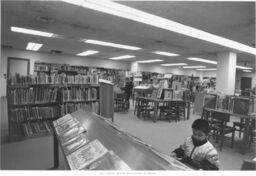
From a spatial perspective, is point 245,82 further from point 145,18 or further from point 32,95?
point 32,95

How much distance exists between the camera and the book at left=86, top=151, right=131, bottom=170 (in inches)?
48.6

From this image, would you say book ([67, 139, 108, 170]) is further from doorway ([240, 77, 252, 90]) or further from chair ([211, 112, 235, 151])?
doorway ([240, 77, 252, 90])

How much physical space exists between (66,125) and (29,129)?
2175mm

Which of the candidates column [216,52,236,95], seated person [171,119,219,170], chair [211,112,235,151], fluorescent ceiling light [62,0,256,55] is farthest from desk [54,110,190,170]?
column [216,52,236,95]

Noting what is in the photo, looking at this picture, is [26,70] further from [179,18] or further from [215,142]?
[215,142]

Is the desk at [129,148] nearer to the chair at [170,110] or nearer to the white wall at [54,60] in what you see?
the chair at [170,110]

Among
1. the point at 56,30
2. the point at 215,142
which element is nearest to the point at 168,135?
the point at 215,142

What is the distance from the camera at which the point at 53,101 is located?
14.0 feet

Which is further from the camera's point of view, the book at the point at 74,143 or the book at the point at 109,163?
the book at the point at 74,143

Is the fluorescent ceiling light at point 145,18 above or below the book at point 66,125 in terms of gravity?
above

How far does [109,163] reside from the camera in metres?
1.29

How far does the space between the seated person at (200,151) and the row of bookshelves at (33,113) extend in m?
3.31

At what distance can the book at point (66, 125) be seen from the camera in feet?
7.07

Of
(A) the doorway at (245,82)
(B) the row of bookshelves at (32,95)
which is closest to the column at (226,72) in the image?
(B) the row of bookshelves at (32,95)
